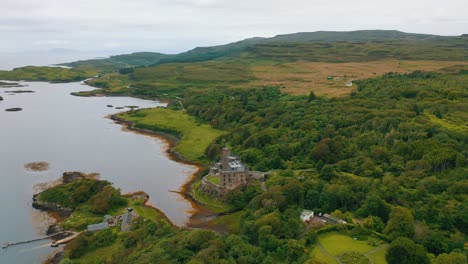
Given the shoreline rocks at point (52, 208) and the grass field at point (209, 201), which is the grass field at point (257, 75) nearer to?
the grass field at point (209, 201)

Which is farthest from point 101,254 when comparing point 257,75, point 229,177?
point 257,75

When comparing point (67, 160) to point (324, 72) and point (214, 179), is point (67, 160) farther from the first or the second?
point (324, 72)

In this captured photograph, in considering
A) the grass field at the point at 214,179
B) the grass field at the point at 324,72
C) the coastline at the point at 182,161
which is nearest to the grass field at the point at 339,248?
the coastline at the point at 182,161

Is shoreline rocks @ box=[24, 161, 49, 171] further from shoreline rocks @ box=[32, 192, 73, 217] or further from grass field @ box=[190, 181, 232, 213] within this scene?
grass field @ box=[190, 181, 232, 213]

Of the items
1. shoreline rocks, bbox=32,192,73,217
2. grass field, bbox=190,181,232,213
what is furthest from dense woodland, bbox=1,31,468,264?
shoreline rocks, bbox=32,192,73,217

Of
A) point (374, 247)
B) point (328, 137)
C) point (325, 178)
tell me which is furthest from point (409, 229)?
point (328, 137)

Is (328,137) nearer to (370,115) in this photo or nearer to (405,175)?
(370,115)
